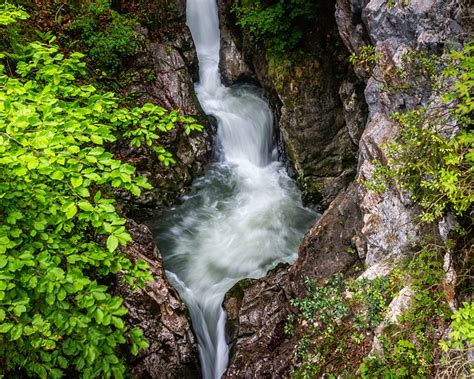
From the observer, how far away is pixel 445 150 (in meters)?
3.14


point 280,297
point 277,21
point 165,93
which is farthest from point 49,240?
point 277,21

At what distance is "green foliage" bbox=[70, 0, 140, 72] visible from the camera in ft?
28.9

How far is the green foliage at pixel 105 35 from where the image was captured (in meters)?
8.81

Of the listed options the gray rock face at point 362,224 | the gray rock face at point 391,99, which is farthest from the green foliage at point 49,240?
the gray rock face at point 391,99

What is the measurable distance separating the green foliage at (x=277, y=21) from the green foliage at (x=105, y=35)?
2.78 metres

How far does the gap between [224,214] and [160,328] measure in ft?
13.0

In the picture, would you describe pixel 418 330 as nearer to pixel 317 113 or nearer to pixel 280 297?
pixel 280 297

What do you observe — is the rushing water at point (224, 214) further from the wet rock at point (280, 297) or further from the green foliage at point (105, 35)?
the green foliage at point (105, 35)

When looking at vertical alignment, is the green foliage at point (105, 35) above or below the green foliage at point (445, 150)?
below

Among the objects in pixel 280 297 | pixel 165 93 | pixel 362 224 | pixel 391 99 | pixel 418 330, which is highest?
pixel 391 99

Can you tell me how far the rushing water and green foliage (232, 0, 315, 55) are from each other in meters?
2.01

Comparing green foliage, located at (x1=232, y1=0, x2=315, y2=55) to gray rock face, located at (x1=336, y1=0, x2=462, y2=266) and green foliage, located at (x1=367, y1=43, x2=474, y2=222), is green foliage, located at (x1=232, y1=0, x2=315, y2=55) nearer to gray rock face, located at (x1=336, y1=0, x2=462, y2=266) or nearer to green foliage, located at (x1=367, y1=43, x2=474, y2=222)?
gray rock face, located at (x1=336, y1=0, x2=462, y2=266)

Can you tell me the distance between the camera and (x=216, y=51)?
12578 mm

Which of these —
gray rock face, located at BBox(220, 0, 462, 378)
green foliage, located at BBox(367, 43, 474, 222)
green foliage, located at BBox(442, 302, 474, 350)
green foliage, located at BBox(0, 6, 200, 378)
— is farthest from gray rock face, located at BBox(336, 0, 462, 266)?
green foliage, located at BBox(0, 6, 200, 378)
